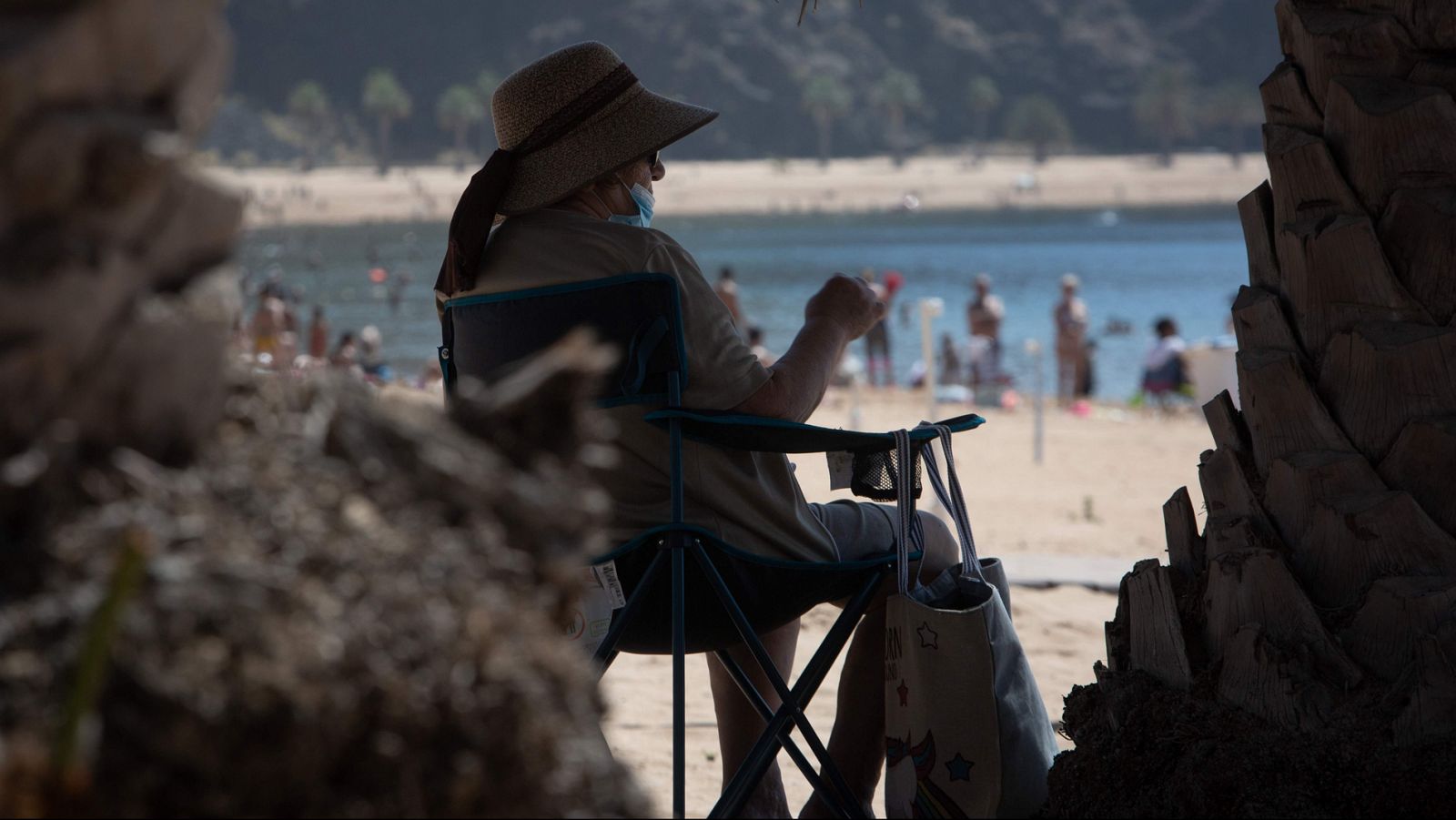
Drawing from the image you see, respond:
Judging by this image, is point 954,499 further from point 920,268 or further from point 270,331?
point 920,268

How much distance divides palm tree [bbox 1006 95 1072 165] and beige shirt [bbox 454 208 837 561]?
98507 mm

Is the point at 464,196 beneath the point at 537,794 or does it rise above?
above

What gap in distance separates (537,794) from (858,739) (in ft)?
4.95

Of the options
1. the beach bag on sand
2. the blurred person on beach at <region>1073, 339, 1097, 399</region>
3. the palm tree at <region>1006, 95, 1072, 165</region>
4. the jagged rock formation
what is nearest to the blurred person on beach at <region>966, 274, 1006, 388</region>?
the blurred person on beach at <region>1073, 339, 1097, 399</region>

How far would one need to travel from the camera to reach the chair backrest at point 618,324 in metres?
2.18

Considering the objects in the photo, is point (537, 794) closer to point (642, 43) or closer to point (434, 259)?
point (434, 259)

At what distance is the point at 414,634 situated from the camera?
88 centimetres

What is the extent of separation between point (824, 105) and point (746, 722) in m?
97.3

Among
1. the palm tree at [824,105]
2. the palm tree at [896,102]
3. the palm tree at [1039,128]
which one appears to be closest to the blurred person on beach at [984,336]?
the palm tree at [824,105]

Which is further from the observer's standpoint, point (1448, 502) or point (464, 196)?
point (464, 196)

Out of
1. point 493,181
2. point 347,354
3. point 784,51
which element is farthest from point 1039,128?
point 493,181

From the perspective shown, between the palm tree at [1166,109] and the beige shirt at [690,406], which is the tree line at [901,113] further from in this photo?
the beige shirt at [690,406]

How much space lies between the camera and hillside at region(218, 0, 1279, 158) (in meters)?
100

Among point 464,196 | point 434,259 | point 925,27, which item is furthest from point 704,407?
point 925,27
